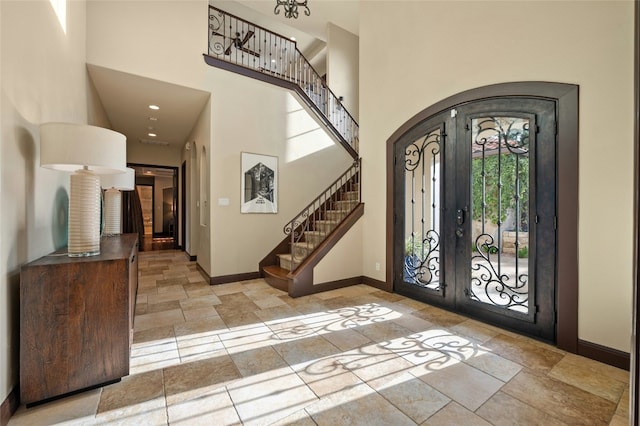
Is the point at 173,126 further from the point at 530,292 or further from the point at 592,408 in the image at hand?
the point at 592,408

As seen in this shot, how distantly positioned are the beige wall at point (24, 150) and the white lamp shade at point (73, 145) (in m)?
0.12

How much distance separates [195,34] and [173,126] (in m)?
2.55

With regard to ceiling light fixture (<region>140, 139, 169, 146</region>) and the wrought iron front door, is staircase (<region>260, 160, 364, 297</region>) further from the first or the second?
ceiling light fixture (<region>140, 139, 169, 146</region>)

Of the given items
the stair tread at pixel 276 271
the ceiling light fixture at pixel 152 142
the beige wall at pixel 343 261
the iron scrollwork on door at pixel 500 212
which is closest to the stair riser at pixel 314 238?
the beige wall at pixel 343 261

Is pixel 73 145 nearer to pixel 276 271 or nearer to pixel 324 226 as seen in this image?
pixel 276 271

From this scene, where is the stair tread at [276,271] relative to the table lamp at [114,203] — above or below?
below

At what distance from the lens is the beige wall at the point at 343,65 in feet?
23.6

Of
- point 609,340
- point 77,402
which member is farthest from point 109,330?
point 609,340

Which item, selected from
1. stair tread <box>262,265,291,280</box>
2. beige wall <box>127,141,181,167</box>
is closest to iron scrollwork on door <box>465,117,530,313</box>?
stair tread <box>262,265,291,280</box>

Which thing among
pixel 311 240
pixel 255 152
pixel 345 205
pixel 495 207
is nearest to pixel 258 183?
pixel 255 152

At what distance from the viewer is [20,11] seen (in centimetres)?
175

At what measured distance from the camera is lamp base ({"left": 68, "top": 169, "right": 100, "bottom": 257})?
206 centimetres

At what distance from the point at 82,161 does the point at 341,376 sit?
2.33 meters

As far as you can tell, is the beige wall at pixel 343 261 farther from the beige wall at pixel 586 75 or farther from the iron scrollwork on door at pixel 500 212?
the beige wall at pixel 586 75
